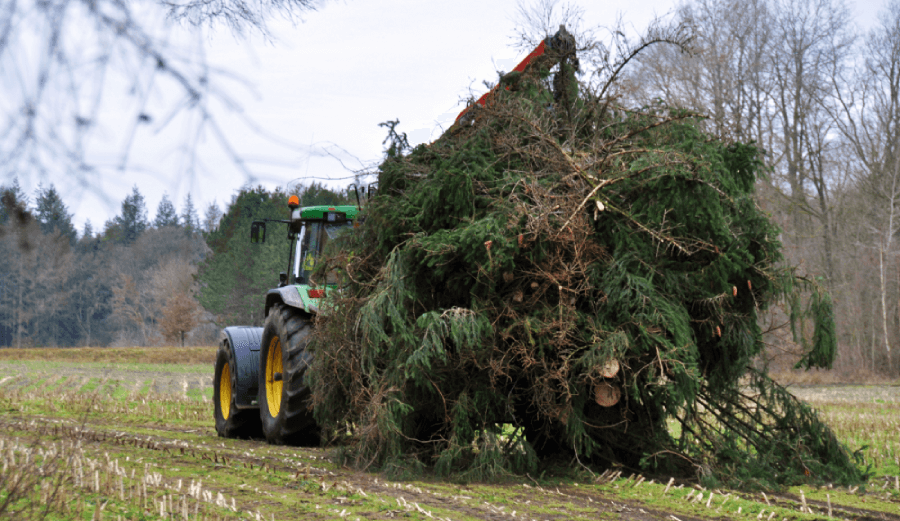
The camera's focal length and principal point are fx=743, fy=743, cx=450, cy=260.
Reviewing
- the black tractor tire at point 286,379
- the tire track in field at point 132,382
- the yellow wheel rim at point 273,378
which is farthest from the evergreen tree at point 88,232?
the tire track in field at point 132,382

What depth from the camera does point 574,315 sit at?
5133mm

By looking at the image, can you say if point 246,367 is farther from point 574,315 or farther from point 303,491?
point 574,315

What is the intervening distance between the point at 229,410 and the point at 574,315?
5.07 meters

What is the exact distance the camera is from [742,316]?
560 centimetres

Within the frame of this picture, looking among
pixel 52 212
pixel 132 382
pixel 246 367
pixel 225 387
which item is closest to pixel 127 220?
pixel 52 212

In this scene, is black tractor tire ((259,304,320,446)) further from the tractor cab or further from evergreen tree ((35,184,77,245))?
evergreen tree ((35,184,77,245))

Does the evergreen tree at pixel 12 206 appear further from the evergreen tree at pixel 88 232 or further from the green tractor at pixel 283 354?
the green tractor at pixel 283 354

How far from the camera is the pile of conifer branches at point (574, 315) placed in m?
5.15

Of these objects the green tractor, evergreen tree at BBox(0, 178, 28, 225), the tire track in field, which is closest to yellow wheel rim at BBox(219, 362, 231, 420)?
the green tractor

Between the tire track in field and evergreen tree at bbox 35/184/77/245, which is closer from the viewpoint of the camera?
evergreen tree at bbox 35/184/77/245

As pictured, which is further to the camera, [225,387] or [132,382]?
[132,382]

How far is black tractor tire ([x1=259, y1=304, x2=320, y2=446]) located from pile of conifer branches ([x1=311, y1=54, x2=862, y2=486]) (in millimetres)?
1043

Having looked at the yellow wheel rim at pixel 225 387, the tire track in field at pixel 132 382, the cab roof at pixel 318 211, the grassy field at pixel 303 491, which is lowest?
the tire track in field at pixel 132 382

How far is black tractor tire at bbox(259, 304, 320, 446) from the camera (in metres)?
7.05
